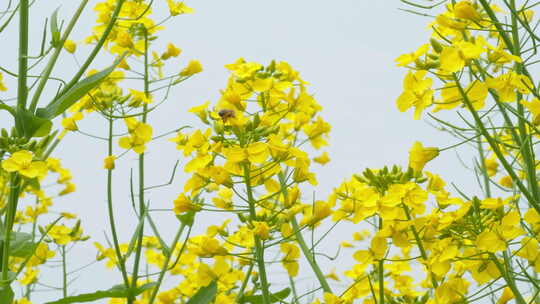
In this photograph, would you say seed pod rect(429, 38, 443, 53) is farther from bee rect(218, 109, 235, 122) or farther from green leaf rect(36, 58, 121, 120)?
green leaf rect(36, 58, 121, 120)

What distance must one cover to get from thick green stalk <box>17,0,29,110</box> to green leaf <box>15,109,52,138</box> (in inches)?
1.2

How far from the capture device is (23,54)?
4.99 ft

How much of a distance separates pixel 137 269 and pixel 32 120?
2.12 feet

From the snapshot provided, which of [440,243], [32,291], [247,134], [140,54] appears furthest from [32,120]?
[32,291]

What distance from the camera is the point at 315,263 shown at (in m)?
1.72

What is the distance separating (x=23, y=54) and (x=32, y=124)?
173mm

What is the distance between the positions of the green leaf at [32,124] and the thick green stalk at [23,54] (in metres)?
0.03

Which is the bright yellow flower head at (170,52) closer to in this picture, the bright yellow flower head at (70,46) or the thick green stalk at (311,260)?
the bright yellow flower head at (70,46)

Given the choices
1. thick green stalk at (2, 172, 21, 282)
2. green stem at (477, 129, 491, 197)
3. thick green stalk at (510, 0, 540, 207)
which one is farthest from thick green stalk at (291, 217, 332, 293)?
green stem at (477, 129, 491, 197)

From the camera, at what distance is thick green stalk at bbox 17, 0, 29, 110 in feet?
4.97

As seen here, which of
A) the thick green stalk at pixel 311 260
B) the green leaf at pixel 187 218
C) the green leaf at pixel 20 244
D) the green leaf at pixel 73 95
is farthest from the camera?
the green leaf at pixel 187 218

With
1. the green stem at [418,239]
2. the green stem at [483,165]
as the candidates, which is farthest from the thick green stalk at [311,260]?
the green stem at [483,165]

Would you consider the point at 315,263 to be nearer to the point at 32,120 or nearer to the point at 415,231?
the point at 415,231

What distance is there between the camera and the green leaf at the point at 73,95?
1420mm
